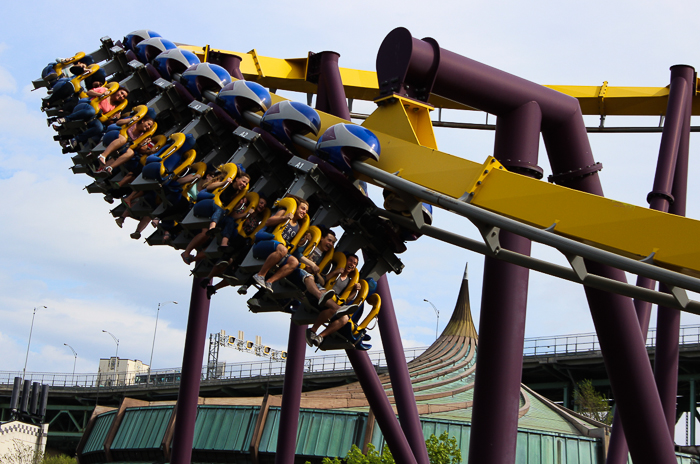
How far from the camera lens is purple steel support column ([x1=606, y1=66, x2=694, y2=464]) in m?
10.9

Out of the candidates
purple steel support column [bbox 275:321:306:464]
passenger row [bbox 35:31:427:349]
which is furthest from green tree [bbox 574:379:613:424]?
passenger row [bbox 35:31:427:349]

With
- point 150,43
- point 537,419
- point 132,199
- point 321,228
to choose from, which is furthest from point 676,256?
point 537,419

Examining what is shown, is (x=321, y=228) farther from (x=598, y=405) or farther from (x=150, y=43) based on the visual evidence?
(x=598, y=405)

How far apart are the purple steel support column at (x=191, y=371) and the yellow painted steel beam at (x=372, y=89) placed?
14.6ft

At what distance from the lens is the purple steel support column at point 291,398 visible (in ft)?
43.1

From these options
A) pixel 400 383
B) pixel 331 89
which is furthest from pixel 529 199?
pixel 331 89

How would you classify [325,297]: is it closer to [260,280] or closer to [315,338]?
[315,338]

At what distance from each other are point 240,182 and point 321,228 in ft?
3.84

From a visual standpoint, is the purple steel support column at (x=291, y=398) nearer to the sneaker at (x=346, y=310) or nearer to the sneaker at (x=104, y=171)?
the sneaker at (x=104, y=171)

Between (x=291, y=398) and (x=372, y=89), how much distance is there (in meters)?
6.49

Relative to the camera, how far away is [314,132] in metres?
8.71

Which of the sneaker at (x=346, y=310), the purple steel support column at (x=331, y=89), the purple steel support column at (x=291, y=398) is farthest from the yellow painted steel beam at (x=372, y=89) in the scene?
the sneaker at (x=346, y=310)

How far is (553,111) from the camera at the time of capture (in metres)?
7.61

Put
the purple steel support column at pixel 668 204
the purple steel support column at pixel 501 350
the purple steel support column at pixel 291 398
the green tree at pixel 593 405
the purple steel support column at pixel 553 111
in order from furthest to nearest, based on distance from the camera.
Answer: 1. the green tree at pixel 593 405
2. the purple steel support column at pixel 291 398
3. the purple steel support column at pixel 668 204
4. the purple steel support column at pixel 553 111
5. the purple steel support column at pixel 501 350
